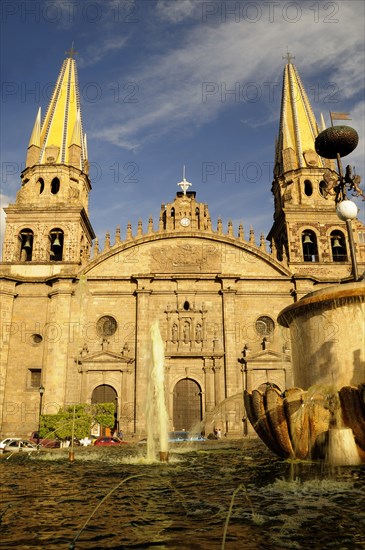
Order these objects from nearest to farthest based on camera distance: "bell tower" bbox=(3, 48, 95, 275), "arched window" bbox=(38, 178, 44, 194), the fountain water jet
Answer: the fountain water jet
"bell tower" bbox=(3, 48, 95, 275)
"arched window" bbox=(38, 178, 44, 194)

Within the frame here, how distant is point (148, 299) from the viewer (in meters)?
28.7

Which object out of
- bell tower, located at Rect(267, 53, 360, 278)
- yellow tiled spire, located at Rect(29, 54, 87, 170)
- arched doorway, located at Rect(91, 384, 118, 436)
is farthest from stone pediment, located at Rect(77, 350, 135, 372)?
yellow tiled spire, located at Rect(29, 54, 87, 170)

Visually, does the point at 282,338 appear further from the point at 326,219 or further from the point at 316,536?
the point at 316,536

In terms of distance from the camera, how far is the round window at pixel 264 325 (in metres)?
28.8

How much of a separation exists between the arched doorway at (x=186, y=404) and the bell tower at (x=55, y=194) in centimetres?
1031

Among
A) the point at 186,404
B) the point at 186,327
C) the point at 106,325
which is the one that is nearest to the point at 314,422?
the point at 186,404

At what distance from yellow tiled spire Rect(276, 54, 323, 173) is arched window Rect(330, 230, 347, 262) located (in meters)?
5.75

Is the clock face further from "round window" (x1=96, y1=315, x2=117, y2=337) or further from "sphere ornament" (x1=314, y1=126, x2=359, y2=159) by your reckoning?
"sphere ornament" (x1=314, y1=126, x2=359, y2=159)

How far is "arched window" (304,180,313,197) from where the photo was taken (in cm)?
3338

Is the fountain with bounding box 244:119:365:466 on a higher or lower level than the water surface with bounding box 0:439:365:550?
higher

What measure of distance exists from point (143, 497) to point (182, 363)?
22.4m

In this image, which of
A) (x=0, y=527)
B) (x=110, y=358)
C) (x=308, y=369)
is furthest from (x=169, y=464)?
(x=110, y=358)

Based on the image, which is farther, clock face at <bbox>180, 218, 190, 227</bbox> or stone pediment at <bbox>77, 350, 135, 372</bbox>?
clock face at <bbox>180, 218, 190, 227</bbox>

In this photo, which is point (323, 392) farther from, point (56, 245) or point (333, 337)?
point (56, 245)
